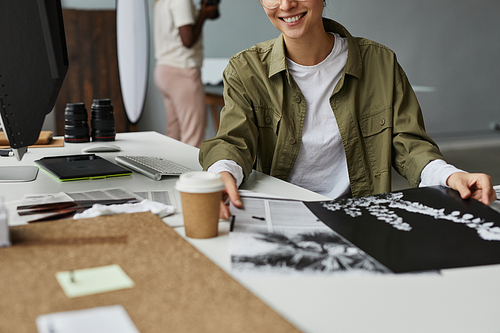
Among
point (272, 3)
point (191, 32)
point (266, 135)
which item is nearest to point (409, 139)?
point (266, 135)

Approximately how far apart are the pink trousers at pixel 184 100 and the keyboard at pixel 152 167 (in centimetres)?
202

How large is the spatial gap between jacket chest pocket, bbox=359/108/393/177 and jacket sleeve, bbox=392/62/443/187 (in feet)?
0.06

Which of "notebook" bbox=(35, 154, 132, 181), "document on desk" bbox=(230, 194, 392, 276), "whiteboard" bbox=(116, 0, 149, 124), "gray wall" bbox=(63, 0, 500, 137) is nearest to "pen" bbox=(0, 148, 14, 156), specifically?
"notebook" bbox=(35, 154, 132, 181)

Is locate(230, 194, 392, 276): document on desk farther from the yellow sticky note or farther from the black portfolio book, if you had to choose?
the yellow sticky note

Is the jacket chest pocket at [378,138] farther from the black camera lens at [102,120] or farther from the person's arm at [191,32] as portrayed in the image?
the person's arm at [191,32]

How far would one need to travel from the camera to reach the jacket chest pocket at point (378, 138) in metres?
1.33

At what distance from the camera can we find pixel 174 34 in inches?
128

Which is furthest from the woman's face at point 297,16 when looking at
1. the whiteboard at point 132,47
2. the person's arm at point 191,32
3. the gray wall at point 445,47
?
the gray wall at point 445,47

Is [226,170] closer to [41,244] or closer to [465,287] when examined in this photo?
[41,244]

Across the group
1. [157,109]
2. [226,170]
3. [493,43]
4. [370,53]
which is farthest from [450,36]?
[226,170]

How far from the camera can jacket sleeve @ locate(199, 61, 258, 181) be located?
112 centimetres

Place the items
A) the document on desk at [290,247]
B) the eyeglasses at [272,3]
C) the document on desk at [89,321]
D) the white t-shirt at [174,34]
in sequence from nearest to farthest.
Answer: the document on desk at [89,321], the document on desk at [290,247], the eyeglasses at [272,3], the white t-shirt at [174,34]

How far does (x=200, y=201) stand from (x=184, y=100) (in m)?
2.74

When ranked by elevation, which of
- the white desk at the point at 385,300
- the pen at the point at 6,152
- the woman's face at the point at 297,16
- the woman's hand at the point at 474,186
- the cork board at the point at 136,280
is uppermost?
the woman's face at the point at 297,16
